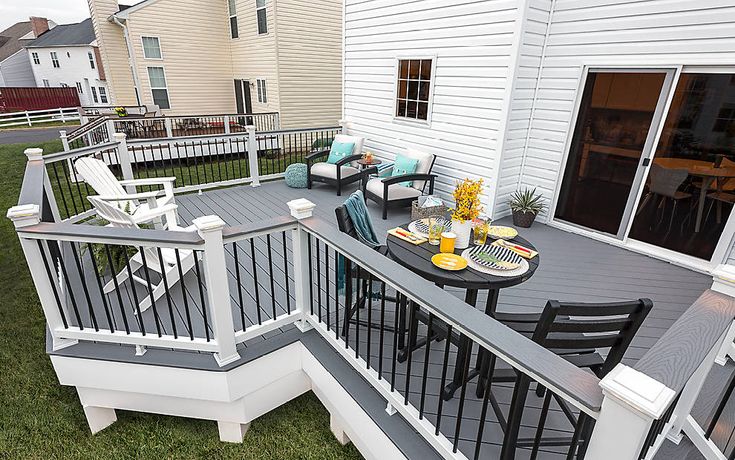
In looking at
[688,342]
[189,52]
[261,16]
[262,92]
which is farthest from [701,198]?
[189,52]

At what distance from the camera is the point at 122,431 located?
282cm

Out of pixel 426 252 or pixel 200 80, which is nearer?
pixel 426 252

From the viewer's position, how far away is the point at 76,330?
241cm

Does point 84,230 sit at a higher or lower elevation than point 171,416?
higher

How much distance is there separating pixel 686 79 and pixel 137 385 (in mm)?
5549

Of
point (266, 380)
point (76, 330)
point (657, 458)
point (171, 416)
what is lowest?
point (171, 416)

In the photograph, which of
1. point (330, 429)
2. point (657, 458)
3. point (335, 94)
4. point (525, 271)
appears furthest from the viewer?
point (335, 94)

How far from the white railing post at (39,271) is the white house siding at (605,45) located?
5097 millimetres

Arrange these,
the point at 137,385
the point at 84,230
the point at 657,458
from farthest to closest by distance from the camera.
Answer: the point at 137,385 → the point at 84,230 → the point at 657,458

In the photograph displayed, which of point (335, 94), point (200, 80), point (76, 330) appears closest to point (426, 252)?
point (76, 330)

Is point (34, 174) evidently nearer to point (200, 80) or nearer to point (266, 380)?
point (266, 380)

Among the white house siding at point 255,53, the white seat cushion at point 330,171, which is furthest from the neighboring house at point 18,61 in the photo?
the white seat cushion at point 330,171

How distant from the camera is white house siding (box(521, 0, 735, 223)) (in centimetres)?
340

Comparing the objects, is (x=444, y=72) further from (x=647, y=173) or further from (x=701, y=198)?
(x=701, y=198)
